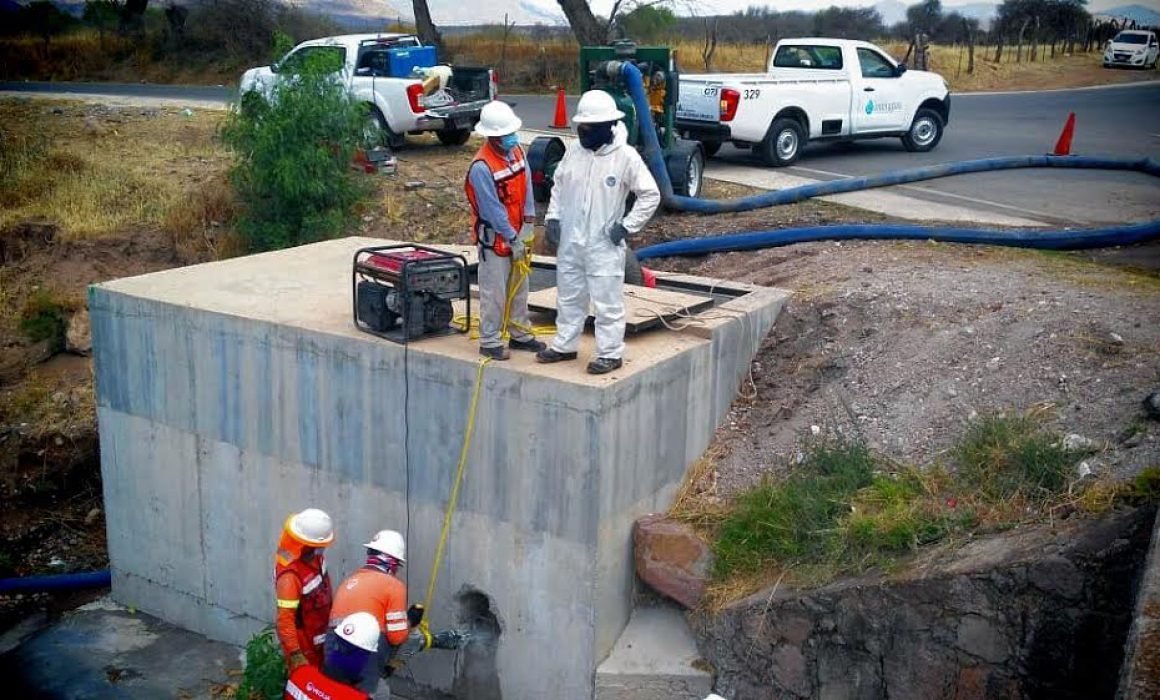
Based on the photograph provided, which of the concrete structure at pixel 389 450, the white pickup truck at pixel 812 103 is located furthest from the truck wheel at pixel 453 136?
the concrete structure at pixel 389 450

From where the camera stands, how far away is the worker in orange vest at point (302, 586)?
732 centimetres

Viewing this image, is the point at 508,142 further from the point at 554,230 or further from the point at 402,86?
the point at 402,86

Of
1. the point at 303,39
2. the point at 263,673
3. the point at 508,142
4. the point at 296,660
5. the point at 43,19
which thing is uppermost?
the point at 43,19

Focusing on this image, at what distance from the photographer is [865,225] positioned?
11.3m

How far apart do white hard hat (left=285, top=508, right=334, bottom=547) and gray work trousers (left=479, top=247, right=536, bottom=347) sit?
162cm

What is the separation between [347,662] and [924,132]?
44.7 feet

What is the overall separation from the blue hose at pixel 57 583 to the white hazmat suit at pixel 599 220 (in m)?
6.24

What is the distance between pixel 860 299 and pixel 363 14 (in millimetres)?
78547

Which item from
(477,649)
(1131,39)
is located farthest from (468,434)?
(1131,39)

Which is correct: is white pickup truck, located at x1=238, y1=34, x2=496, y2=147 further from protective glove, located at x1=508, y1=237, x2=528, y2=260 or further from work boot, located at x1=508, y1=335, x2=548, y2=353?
protective glove, located at x1=508, y1=237, x2=528, y2=260

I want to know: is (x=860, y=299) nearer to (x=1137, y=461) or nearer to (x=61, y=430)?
(x=1137, y=461)

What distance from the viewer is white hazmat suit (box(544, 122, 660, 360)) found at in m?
7.36

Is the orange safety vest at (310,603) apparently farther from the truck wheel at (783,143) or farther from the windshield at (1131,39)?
the windshield at (1131,39)

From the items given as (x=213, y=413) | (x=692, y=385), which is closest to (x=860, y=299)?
(x=692, y=385)
